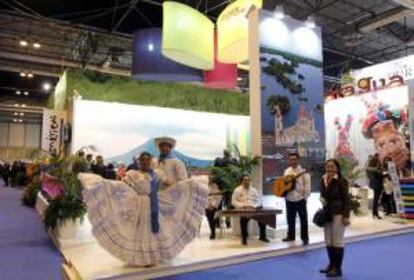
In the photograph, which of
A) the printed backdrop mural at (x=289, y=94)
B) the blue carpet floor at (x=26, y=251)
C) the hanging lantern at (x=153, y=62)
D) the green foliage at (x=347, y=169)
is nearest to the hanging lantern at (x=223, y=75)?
the hanging lantern at (x=153, y=62)

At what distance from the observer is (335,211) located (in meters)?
4.37

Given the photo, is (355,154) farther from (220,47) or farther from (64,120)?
(64,120)

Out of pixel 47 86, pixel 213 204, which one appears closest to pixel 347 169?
pixel 213 204

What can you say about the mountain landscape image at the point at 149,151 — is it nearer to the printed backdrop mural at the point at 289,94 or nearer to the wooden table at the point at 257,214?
the printed backdrop mural at the point at 289,94

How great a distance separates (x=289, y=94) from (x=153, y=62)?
4.10 m

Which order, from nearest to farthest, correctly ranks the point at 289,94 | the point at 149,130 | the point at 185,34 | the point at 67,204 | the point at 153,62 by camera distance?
the point at 67,204
the point at 289,94
the point at 185,34
the point at 153,62
the point at 149,130

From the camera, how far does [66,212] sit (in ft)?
20.6

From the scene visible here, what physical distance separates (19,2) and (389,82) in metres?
10.2

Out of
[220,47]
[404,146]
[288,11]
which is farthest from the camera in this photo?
[288,11]

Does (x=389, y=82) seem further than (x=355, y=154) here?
No

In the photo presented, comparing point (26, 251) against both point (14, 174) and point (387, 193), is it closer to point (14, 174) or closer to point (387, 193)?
point (387, 193)

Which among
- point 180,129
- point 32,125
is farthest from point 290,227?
point 32,125

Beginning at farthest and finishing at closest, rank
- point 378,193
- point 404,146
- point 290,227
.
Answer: point 404,146 < point 378,193 < point 290,227

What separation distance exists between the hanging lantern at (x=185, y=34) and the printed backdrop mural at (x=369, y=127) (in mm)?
4680
